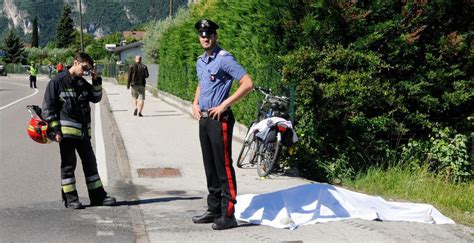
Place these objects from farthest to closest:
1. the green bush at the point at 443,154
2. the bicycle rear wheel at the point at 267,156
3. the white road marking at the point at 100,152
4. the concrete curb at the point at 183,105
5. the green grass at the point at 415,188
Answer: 1. the concrete curb at the point at 183,105
2. the green bush at the point at 443,154
3. the white road marking at the point at 100,152
4. the bicycle rear wheel at the point at 267,156
5. the green grass at the point at 415,188

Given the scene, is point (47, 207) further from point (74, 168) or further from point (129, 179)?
point (129, 179)

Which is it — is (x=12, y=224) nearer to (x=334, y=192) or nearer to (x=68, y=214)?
(x=68, y=214)

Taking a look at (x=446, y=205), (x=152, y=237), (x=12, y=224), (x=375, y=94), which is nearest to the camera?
(x=152, y=237)

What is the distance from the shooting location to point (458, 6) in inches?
395

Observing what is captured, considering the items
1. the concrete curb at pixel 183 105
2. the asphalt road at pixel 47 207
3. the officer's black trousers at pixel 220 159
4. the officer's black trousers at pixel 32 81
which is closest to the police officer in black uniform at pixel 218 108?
the officer's black trousers at pixel 220 159

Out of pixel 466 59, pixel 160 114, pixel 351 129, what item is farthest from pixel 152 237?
pixel 160 114

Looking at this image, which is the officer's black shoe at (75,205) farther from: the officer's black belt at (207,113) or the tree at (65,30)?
the tree at (65,30)

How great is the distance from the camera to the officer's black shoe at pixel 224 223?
6.02 meters

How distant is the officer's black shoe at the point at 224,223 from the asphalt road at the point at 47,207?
2.48 feet

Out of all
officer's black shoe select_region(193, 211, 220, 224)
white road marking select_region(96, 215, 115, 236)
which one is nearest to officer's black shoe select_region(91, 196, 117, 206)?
white road marking select_region(96, 215, 115, 236)

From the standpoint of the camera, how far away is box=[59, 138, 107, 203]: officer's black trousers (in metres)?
6.94

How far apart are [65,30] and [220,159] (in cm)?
13917

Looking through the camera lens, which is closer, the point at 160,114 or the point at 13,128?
the point at 13,128

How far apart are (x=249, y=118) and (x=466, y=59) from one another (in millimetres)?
4082
